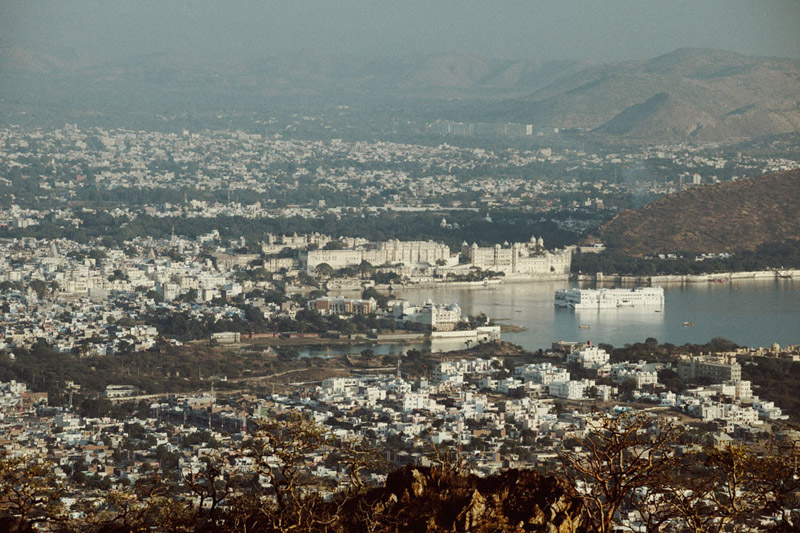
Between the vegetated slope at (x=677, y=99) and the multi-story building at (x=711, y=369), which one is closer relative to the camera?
the multi-story building at (x=711, y=369)

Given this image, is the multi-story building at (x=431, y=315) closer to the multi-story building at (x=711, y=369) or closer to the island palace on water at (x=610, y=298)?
the island palace on water at (x=610, y=298)

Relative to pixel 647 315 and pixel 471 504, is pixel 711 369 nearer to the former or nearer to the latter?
pixel 647 315

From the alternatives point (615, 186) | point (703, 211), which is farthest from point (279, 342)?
point (615, 186)

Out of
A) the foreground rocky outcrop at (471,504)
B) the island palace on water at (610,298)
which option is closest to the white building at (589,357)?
the island palace on water at (610,298)

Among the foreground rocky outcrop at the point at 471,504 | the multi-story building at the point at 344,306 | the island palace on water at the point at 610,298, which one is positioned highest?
the island palace on water at the point at 610,298

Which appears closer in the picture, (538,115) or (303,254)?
(303,254)

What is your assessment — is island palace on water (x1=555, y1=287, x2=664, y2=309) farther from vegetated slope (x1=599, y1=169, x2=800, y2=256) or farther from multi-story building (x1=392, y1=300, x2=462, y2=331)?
vegetated slope (x1=599, y1=169, x2=800, y2=256)

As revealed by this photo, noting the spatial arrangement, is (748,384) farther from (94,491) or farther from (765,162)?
(765,162)
